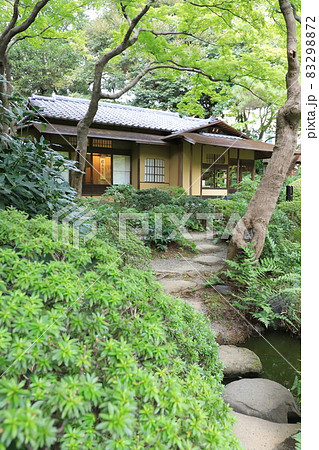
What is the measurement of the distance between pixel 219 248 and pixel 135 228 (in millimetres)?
1817

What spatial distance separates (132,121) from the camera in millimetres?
13352

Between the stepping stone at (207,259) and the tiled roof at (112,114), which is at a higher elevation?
the tiled roof at (112,114)

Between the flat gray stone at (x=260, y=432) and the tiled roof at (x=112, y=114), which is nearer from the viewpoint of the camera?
the flat gray stone at (x=260, y=432)

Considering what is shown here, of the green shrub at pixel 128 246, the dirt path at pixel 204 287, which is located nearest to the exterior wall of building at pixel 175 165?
the dirt path at pixel 204 287

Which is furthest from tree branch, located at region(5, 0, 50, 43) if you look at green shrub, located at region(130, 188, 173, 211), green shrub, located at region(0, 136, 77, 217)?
green shrub, located at region(0, 136, 77, 217)

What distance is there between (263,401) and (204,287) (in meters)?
2.33

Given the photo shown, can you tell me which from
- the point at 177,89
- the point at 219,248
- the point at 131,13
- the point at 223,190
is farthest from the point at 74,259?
the point at 177,89

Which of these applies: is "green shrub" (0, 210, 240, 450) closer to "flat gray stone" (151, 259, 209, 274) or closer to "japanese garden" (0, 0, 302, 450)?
"japanese garden" (0, 0, 302, 450)

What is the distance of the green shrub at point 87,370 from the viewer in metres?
0.90

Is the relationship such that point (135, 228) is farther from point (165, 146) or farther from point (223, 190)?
point (223, 190)

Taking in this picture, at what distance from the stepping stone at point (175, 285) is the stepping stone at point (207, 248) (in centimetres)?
159

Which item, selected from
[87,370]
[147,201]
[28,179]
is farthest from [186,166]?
[87,370]

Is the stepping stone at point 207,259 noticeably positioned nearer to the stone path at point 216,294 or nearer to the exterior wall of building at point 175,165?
the stone path at point 216,294

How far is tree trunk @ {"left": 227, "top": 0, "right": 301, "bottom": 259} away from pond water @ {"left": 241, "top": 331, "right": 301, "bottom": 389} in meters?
1.26
